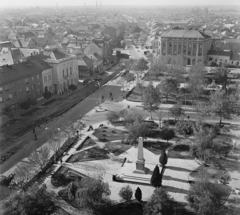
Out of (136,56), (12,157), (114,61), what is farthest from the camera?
(136,56)

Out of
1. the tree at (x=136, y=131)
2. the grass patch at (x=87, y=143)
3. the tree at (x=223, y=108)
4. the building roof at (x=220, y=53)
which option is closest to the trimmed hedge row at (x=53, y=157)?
the grass patch at (x=87, y=143)

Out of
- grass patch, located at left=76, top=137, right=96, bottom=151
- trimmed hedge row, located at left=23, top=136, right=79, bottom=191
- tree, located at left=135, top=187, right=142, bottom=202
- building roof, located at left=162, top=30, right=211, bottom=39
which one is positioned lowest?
grass patch, located at left=76, top=137, right=96, bottom=151

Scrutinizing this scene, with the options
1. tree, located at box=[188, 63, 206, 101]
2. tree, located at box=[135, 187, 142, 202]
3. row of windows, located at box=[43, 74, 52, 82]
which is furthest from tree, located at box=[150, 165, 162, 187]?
row of windows, located at box=[43, 74, 52, 82]

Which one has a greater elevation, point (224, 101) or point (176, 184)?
point (224, 101)

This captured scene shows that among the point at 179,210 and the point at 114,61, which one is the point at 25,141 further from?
the point at 114,61

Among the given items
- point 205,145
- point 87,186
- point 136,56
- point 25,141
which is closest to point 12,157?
point 25,141

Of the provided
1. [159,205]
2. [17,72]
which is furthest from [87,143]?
[17,72]

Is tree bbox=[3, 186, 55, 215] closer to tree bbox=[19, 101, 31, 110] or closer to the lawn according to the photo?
the lawn
